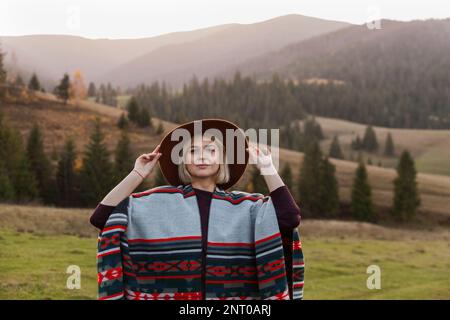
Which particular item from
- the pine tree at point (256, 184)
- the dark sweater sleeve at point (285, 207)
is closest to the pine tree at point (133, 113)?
the pine tree at point (256, 184)

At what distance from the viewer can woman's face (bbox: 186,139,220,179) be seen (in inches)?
140

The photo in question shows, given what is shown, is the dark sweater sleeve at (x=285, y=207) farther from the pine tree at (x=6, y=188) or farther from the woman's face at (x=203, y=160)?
the pine tree at (x=6, y=188)

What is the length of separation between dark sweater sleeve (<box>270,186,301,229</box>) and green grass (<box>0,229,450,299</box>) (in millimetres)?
10569

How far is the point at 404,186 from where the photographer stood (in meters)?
63.6

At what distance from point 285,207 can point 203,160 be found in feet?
2.07

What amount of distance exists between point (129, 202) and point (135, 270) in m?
0.45

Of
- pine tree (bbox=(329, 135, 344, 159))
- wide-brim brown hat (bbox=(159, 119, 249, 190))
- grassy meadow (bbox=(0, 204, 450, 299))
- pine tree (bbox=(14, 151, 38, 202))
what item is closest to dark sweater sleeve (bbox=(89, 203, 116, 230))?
wide-brim brown hat (bbox=(159, 119, 249, 190))

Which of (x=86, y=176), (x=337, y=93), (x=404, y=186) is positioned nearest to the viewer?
(x=86, y=176)

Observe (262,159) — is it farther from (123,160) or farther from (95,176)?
(123,160)

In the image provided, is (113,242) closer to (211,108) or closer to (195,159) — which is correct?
(195,159)

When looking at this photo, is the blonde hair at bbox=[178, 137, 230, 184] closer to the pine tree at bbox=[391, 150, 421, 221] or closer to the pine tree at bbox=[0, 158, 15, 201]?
the pine tree at bbox=[0, 158, 15, 201]

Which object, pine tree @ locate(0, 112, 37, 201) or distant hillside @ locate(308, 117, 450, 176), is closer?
pine tree @ locate(0, 112, 37, 201)

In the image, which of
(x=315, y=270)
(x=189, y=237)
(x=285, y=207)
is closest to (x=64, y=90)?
(x=315, y=270)

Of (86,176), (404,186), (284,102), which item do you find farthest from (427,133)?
(86,176)
